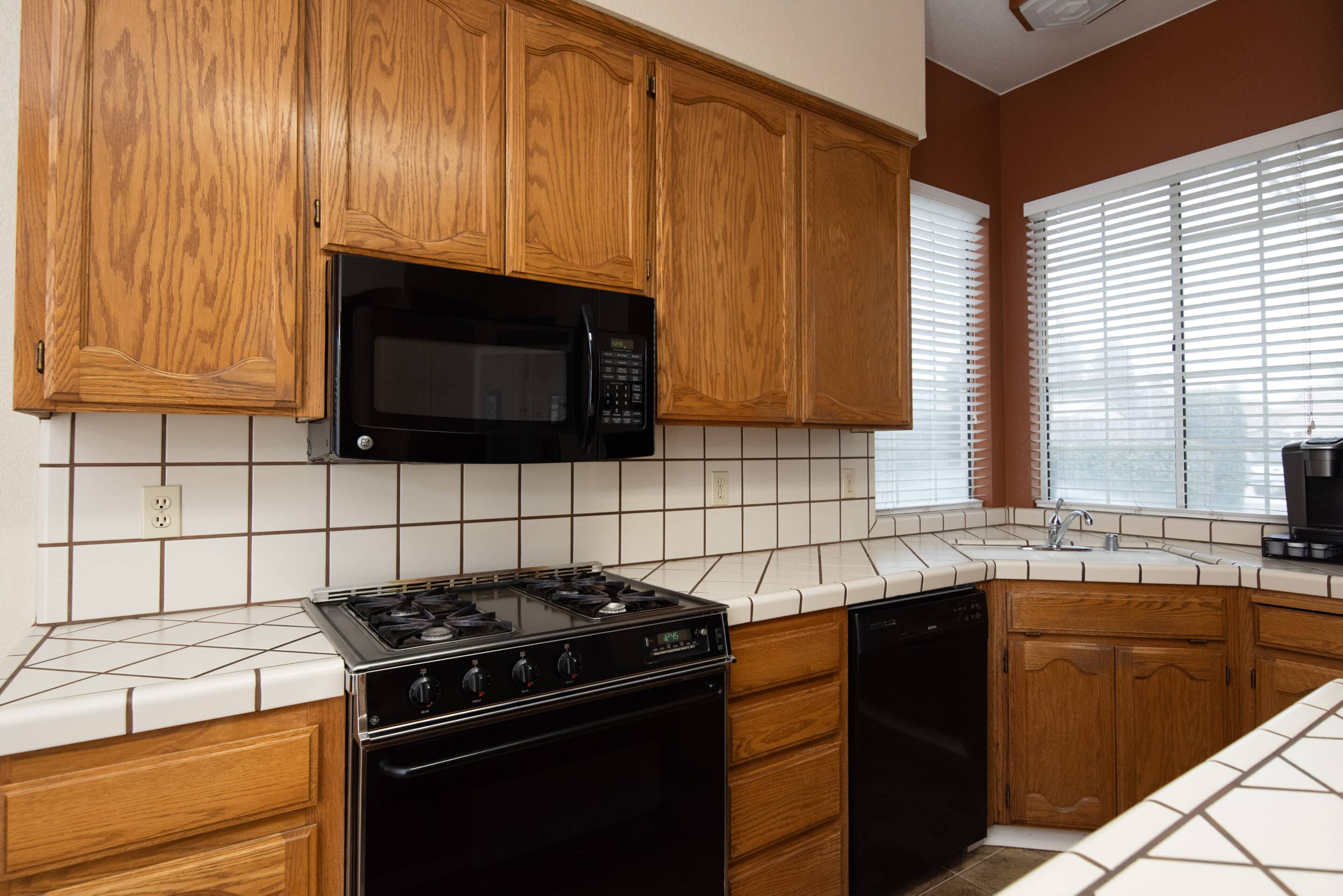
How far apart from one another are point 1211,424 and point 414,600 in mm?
2733

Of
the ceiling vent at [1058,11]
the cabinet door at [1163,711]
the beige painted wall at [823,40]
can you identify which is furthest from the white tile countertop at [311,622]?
the ceiling vent at [1058,11]

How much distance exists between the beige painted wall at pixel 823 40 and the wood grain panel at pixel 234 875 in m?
1.82

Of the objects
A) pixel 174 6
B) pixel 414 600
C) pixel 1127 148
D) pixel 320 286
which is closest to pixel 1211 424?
pixel 1127 148

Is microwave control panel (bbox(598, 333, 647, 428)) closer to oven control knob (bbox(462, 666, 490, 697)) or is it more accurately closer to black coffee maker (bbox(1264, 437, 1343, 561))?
oven control knob (bbox(462, 666, 490, 697))

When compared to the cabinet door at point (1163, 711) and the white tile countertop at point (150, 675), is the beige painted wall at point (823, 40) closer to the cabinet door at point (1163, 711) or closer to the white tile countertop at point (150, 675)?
the white tile countertop at point (150, 675)

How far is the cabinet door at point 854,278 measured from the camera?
220 cm

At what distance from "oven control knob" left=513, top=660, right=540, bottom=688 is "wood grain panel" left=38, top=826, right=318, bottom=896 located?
0.38 meters

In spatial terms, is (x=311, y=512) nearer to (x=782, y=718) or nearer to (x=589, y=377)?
(x=589, y=377)

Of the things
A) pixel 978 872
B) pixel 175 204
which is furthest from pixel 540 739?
pixel 978 872

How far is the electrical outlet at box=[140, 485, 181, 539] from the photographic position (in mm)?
1504

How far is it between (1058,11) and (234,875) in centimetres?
320

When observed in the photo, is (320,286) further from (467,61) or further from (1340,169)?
(1340,169)

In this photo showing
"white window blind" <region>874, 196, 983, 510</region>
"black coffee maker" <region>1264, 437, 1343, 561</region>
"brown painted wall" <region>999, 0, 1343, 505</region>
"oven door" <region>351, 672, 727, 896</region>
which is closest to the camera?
"oven door" <region>351, 672, 727, 896</region>

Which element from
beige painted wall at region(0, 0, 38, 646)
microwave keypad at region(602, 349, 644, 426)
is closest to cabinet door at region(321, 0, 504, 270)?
microwave keypad at region(602, 349, 644, 426)
